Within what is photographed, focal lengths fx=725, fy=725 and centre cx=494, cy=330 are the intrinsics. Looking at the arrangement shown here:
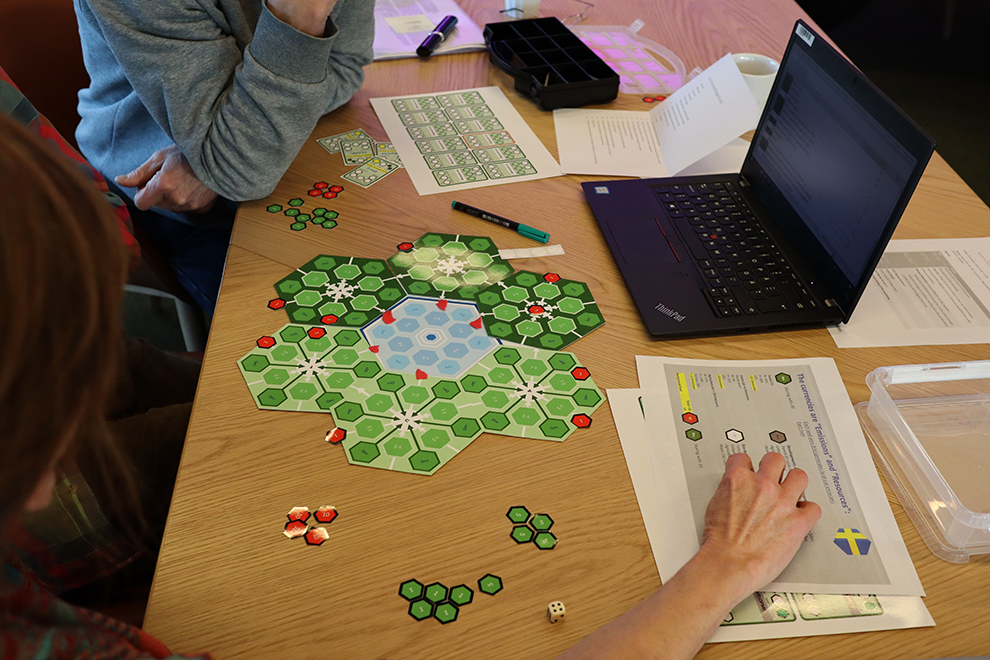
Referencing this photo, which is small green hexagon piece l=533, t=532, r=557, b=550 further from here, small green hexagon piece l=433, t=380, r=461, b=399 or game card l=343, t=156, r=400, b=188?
game card l=343, t=156, r=400, b=188

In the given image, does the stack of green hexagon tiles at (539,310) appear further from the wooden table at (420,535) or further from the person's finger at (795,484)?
the person's finger at (795,484)

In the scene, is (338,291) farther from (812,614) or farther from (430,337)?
(812,614)

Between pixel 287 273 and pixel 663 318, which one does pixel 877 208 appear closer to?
pixel 663 318

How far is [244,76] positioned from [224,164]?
124 millimetres

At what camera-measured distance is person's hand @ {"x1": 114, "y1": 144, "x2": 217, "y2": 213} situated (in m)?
1.07

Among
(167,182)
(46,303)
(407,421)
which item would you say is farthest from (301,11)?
(46,303)

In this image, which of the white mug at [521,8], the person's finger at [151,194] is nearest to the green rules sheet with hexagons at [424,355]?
the person's finger at [151,194]

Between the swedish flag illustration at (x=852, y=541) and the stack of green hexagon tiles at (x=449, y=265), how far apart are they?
18.8 inches

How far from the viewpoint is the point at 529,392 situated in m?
0.79

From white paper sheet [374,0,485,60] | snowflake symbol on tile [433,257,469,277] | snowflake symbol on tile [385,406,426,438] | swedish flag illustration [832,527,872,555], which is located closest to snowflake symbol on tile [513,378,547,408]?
snowflake symbol on tile [385,406,426,438]

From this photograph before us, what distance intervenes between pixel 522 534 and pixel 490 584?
57 mm

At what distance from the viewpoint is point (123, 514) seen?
0.81 meters

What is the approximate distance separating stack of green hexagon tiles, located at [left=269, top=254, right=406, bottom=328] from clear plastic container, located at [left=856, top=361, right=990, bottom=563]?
0.56 meters

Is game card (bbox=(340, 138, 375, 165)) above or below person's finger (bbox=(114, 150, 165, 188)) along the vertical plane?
above
